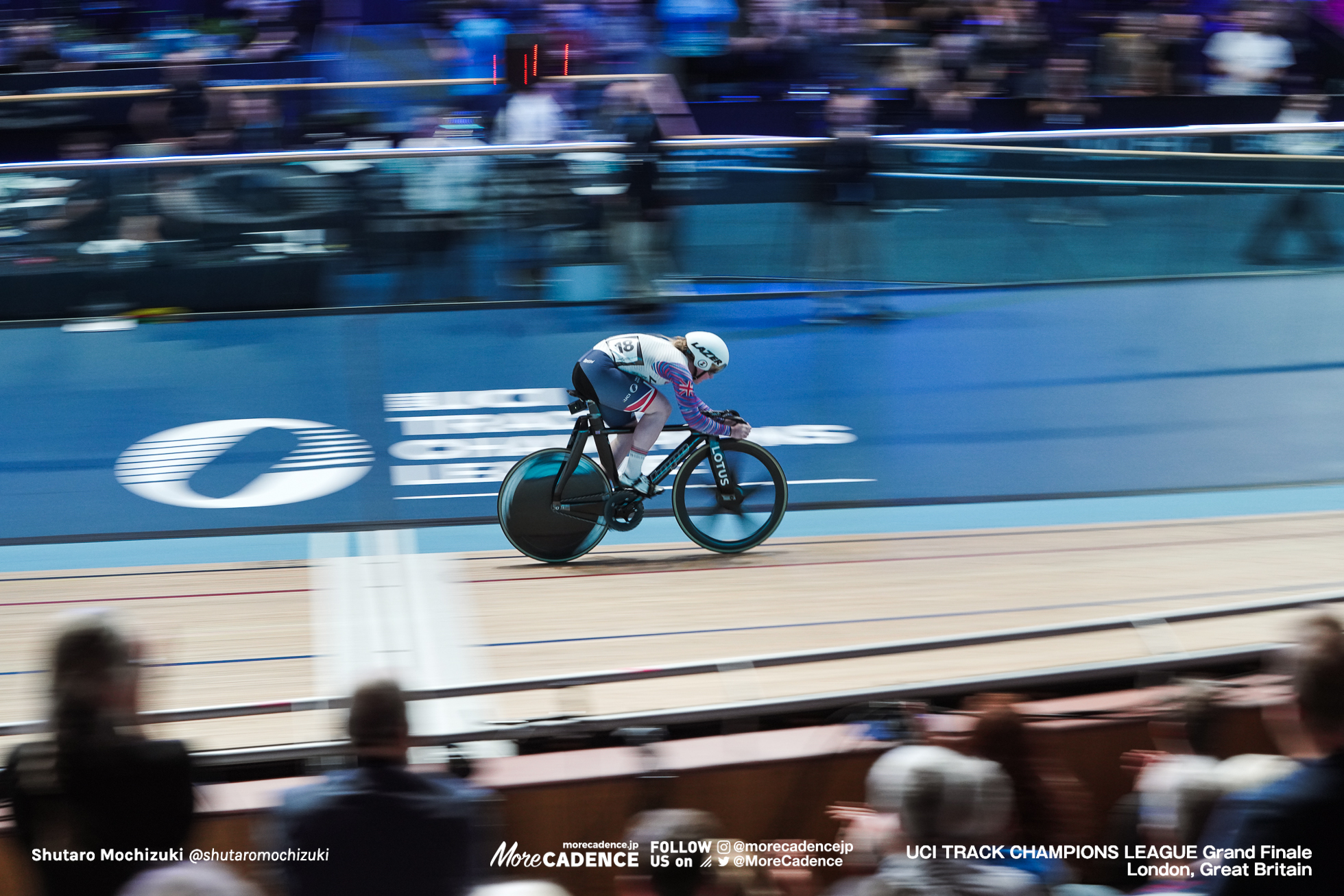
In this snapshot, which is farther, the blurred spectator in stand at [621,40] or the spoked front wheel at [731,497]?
the blurred spectator in stand at [621,40]

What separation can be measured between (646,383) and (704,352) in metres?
0.31

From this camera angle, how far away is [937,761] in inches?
96.0

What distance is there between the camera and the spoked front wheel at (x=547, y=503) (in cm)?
605

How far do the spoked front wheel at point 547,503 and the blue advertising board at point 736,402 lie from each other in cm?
67

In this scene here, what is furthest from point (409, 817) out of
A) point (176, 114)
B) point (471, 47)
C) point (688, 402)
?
point (471, 47)

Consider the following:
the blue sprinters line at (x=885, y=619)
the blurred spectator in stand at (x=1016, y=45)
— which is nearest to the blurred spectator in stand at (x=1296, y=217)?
the blurred spectator in stand at (x=1016, y=45)

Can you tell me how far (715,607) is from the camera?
5.72 metres

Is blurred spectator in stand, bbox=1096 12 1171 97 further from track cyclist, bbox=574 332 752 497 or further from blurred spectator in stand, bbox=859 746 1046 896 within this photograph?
blurred spectator in stand, bbox=859 746 1046 896

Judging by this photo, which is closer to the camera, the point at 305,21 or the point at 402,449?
the point at 402,449

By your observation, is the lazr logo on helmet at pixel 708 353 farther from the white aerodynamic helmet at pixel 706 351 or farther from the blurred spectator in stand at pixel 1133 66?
the blurred spectator in stand at pixel 1133 66

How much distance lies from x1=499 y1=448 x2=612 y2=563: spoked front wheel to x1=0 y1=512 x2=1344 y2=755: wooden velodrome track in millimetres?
166

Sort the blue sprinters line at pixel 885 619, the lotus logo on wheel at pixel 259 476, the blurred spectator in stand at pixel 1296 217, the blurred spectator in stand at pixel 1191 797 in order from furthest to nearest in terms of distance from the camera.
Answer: the blurred spectator in stand at pixel 1296 217
the lotus logo on wheel at pixel 259 476
the blue sprinters line at pixel 885 619
the blurred spectator in stand at pixel 1191 797

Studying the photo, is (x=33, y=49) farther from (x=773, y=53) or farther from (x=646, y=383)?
(x=646, y=383)

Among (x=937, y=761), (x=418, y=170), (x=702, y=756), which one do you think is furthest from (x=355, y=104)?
(x=937, y=761)
